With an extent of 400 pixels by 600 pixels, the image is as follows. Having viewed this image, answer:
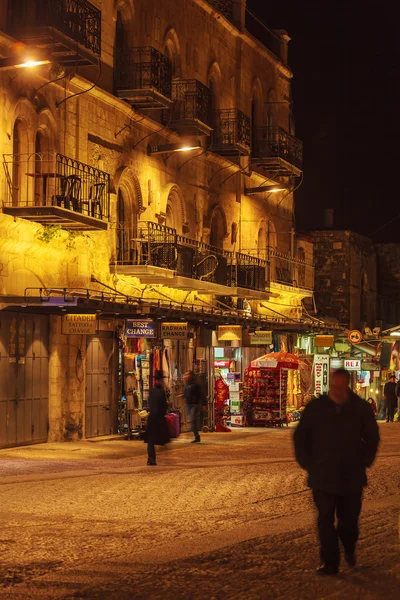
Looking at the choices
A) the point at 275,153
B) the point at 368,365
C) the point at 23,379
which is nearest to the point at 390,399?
the point at 368,365

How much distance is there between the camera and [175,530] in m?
13.8

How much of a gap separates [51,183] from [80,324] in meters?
3.08

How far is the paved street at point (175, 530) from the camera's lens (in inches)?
400

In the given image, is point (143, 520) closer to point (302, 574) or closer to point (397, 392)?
point (302, 574)

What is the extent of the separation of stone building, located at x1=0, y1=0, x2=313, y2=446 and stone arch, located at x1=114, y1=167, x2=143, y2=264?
0.13 feet

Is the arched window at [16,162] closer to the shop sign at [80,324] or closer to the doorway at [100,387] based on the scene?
the shop sign at [80,324]

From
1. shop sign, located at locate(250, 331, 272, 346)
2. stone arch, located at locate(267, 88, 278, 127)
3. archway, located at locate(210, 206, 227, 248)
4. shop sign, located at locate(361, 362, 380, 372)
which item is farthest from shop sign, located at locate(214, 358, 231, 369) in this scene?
shop sign, located at locate(361, 362, 380, 372)

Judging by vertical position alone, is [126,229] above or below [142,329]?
above

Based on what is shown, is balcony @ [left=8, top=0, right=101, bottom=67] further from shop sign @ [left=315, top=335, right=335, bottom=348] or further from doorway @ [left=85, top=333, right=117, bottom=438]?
shop sign @ [left=315, top=335, right=335, bottom=348]

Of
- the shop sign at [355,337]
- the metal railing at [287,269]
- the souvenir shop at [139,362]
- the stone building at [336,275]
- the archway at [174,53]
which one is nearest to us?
the souvenir shop at [139,362]

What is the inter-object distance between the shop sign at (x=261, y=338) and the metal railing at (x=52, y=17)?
12372 mm

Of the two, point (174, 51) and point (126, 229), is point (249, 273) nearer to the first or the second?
point (174, 51)

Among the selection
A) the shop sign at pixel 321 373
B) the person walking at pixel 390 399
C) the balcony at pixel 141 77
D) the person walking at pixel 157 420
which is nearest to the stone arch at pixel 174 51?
the balcony at pixel 141 77

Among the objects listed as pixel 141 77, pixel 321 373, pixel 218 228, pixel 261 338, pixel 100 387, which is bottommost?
pixel 100 387
